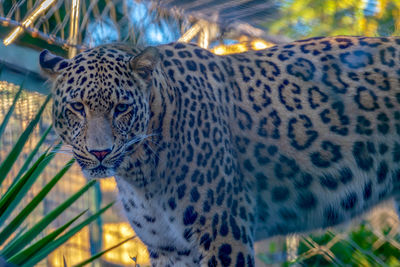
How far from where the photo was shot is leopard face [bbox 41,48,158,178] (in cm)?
216

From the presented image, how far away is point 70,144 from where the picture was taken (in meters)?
2.29

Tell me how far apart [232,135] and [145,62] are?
0.68 m

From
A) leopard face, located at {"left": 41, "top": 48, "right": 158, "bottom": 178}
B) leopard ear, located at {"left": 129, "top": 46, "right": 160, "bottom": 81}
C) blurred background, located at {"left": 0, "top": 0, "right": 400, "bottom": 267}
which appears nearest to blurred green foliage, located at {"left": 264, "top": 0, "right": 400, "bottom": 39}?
blurred background, located at {"left": 0, "top": 0, "right": 400, "bottom": 267}

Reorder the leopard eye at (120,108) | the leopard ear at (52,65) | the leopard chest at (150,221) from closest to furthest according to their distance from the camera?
the leopard eye at (120,108)
the leopard ear at (52,65)
the leopard chest at (150,221)

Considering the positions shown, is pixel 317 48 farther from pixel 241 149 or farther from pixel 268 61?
pixel 241 149

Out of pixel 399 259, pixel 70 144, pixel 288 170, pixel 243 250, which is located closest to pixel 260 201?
pixel 288 170

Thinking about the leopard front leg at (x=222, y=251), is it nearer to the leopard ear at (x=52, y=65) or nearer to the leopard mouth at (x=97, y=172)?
the leopard mouth at (x=97, y=172)

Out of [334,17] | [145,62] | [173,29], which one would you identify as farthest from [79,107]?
[334,17]

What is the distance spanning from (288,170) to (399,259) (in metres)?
1.89

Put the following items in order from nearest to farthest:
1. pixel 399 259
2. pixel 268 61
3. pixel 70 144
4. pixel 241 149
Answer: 1. pixel 70 144
2. pixel 241 149
3. pixel 268 61
4. pixel 399 259

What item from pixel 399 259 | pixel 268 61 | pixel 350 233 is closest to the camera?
pixel 268 61

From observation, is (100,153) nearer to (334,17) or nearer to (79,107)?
(79,107)

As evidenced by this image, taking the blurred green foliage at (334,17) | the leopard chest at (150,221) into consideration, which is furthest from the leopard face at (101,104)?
the blurred green foliage at (334,17)

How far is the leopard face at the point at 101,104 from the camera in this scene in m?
2.16
